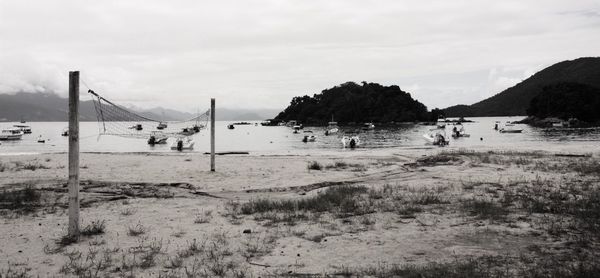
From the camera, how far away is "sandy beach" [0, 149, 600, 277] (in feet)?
21.2

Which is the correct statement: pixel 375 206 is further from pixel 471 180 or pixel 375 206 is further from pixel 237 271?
pixel 471 180

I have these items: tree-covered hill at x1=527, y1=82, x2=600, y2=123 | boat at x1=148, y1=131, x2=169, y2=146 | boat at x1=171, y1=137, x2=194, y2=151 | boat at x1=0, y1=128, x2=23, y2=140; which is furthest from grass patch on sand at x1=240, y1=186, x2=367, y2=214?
tree-covered hill at x1=527, y1=82, x2=600, y2=123

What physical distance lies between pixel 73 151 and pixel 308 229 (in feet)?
15.3

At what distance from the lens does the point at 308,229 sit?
28.5 feet

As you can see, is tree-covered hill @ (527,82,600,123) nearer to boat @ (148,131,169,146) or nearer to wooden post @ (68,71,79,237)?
boat @ (148,131,169,146)

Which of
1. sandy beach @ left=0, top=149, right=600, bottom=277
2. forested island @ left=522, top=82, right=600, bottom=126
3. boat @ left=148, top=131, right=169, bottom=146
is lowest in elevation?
sandy beach @ left=0, top=149, right=600, bottom=277

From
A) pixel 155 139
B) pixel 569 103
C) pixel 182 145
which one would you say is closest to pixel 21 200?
pixel 182 145

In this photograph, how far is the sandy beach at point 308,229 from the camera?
6465 millimetres

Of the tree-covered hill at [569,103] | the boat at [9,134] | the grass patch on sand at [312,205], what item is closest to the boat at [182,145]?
the boat at [9,134]

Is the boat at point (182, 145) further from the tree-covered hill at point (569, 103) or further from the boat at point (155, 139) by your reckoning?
the tree-covered hill at point (569, 103)

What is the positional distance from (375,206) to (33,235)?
7.46 metres

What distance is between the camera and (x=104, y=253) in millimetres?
7191

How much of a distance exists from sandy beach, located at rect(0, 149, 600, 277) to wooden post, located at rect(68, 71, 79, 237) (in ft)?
1.53

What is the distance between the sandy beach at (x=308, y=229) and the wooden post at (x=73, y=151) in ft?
1.53
